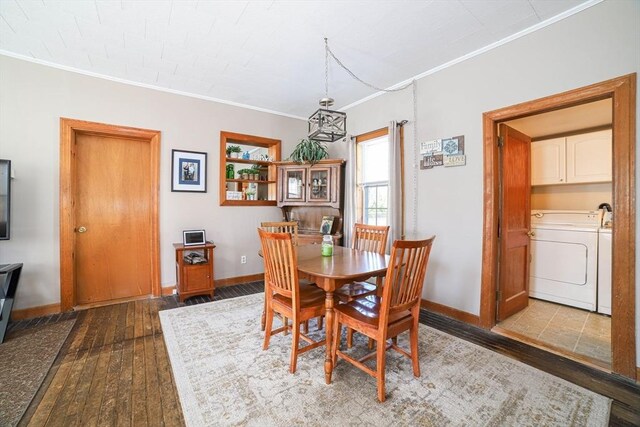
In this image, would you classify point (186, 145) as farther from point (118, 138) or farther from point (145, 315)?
point (145, 315)

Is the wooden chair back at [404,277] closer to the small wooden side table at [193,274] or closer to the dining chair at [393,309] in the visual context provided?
the dining chair at [393,309]

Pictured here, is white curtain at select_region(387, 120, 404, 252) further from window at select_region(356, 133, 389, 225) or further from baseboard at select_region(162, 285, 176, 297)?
baseboard at select_region(162, 285, 176, 297)

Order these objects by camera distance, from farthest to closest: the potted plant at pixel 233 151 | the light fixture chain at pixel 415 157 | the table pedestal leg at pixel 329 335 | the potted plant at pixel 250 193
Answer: the potted plant at pixel 250 193 < the potted plant at pixel 233 151 < the light fixture chain at pixel 415 157 < the table pedestal leg at pixel 329 335

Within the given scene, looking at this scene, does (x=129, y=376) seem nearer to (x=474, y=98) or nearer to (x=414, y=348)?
(x=414, y=348)

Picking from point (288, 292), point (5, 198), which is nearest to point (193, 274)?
point (5, 198)

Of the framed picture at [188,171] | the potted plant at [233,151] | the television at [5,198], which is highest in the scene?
the potted plant at [233,151]

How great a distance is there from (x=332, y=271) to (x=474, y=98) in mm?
2385

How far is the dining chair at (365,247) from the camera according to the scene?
232 cm

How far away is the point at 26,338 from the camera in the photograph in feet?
8.05

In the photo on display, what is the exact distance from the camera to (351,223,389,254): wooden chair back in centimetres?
282

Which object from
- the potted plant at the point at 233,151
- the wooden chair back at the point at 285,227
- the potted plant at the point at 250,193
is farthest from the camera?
the potted plant at the point at 250,193

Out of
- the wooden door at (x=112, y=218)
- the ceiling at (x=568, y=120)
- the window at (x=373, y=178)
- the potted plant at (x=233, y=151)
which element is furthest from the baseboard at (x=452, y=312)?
the wooden door at (x=112, y=218)

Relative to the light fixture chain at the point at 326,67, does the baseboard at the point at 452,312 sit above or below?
below

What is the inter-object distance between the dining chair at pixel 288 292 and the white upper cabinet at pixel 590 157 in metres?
4.00
